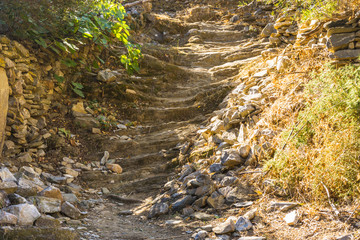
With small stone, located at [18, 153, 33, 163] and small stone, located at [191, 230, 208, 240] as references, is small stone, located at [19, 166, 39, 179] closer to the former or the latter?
small stone, located at [18, 153, 33, 163]

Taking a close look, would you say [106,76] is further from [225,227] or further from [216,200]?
[225,227]

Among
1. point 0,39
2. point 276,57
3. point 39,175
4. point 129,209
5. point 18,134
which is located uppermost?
point 0,39

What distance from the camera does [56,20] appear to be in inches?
183

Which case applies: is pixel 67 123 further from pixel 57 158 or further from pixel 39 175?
pixel 39 175

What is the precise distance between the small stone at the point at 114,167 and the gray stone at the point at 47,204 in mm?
1526

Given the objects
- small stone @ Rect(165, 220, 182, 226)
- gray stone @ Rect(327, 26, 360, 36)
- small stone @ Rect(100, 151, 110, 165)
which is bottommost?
small stone @ Rect(100, 151, 110, 165)

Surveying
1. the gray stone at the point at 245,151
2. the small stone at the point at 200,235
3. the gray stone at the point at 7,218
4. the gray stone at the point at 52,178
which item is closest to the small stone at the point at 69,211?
the gray stone at the point at 7,218

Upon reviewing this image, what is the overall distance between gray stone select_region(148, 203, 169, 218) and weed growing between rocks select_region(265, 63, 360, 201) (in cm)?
122

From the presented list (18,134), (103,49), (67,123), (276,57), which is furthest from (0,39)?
(276,57)

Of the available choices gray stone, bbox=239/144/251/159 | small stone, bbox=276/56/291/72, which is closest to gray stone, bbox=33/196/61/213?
gray stone, bbox=239/144/251/159

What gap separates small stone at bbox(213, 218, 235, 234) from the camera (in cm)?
264

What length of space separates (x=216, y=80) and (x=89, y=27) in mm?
2675

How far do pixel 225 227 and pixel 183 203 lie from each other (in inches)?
31.6

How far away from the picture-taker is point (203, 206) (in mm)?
3244
